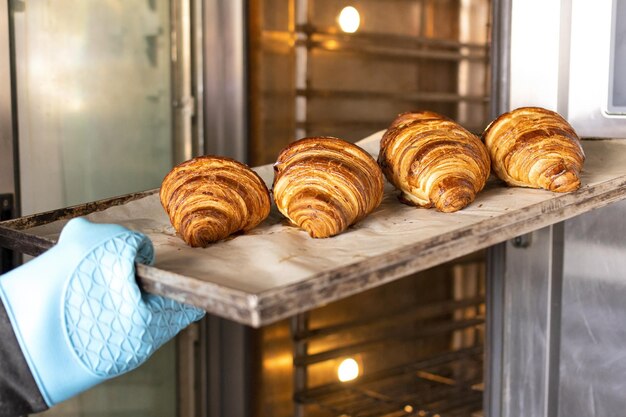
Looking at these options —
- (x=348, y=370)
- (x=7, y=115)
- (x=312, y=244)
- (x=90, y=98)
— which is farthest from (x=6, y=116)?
(x=348, y=370)

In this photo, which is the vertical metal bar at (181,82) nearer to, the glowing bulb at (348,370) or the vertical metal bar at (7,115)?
the vertical metal bar at (7,115)

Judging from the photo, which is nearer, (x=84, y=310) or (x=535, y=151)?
(x=84, y=310)

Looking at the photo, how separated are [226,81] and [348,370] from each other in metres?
1.11

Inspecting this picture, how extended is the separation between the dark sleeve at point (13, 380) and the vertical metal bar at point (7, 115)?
90 centimetres

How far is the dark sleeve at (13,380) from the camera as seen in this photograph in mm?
900

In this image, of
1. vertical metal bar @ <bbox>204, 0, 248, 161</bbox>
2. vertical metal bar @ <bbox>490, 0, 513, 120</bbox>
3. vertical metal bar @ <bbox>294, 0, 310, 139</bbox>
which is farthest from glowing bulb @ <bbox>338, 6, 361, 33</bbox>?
vertical metal bar @ <bbox>490, 0, 513, 120</bbox>

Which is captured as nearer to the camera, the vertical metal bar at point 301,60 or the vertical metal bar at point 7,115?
the vertical metal bar at point 7,115

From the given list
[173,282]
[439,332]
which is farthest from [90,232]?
[439,332]

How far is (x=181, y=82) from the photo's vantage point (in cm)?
215

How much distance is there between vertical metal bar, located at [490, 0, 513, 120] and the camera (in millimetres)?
1562

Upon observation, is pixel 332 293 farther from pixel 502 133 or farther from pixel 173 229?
pixel 502 133

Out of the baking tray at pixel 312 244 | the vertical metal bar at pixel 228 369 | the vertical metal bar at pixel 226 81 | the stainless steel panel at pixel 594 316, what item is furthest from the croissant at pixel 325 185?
the vertical metal bar at pixel 228 369

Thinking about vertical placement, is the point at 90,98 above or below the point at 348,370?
above

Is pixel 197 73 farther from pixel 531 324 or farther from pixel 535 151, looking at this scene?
pixel 535 151
